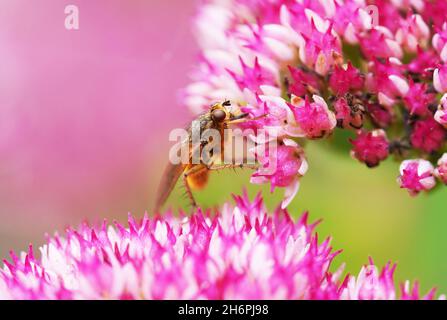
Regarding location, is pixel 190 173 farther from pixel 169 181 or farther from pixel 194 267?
pixel 194 267

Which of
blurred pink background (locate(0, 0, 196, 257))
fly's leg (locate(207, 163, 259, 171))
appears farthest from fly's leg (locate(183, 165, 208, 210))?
blurred pink background (locate(0, 0, 196, 257))

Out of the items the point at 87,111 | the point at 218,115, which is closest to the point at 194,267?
the point at 218,115

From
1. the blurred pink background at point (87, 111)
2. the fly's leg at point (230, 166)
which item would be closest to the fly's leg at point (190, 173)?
the fly's leg at point (230, 166)

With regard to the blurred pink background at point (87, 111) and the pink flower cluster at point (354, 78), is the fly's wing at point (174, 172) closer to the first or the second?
the pink flower cluster at point (354, 78)
